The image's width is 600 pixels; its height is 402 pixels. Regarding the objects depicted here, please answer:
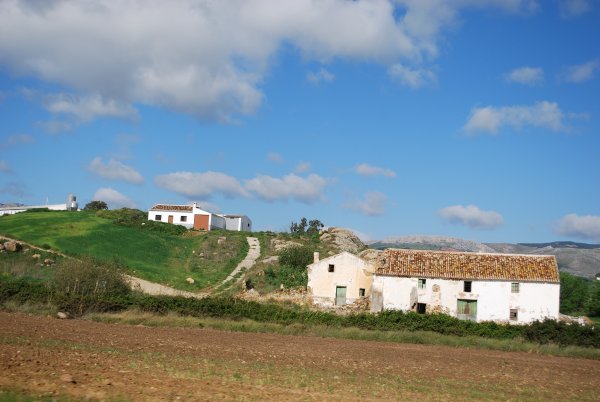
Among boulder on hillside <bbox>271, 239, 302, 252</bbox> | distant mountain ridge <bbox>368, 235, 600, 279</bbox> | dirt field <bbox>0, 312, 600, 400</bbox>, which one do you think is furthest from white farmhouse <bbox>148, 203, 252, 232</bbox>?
dirt field <bbox>0, 312, 600, 400</bbox>

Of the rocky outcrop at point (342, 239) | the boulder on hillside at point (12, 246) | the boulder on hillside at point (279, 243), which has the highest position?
the rocky outcrop at point (342, 239)

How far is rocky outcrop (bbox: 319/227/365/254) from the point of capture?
7960 centimetres

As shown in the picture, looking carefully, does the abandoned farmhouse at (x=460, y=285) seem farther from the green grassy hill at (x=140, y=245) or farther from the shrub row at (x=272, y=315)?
the green grassy hill at (x=140, y=245)

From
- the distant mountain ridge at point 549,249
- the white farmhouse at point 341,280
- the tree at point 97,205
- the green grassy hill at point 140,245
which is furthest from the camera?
the distant mountain ridge at point 549,249

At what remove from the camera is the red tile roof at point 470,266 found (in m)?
48.0

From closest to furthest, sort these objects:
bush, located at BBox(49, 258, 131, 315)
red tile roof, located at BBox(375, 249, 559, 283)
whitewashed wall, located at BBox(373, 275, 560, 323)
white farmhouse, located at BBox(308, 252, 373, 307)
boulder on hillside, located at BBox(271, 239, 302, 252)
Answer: bush, located at BBox(49, 258, 131, 315) → whitewashed wall, located at BBox(373, 275, 560, 323) → red tile roof, located at BBox(375, 249, 559, 283) → white farmhouse, located at BBox(308, 252, 373, 307) → boulder on hillside, located at BBox(271, 239, 302, 252)

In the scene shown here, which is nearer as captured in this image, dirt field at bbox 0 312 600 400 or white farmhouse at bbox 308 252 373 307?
dirt field at bbox 0 312 600 400

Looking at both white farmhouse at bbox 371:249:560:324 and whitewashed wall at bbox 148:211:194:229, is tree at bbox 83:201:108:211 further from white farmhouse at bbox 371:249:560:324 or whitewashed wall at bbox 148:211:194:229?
white farmhouse at bbox 371:249:560:324

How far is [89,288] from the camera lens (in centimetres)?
4012

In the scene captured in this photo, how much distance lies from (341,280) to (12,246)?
3138cm

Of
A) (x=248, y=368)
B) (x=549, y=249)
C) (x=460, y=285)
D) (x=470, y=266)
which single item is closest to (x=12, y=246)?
(x=460, y=285)

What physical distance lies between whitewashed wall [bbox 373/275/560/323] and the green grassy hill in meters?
19.5

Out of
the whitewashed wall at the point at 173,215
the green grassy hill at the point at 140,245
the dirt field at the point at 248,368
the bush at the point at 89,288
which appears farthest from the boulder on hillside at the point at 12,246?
the whitewashed wall at the point at 173,215

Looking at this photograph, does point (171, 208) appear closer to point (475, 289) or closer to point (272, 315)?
point (475, 289)
